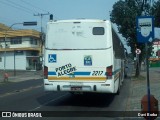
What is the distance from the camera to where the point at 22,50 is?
93062 millimetres

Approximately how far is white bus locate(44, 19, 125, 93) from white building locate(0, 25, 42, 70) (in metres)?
77.0

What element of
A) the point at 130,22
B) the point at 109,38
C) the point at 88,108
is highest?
the point at 130,22

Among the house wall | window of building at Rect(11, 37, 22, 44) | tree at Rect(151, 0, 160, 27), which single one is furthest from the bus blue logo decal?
window of building at Rect(11, 37, 22, 44)

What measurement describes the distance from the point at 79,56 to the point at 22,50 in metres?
78.4

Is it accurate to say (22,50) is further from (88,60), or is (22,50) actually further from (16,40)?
(88,60)

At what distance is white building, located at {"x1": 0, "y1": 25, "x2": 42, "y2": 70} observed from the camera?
A: 3676 inches

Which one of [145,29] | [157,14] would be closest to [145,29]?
[145,29]

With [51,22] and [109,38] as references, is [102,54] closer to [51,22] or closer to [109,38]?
[109,38]

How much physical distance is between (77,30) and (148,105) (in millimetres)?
6700

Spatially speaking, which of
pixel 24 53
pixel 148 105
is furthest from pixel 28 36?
pixel 148 105

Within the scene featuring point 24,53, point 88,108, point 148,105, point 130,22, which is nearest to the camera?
point 148,105

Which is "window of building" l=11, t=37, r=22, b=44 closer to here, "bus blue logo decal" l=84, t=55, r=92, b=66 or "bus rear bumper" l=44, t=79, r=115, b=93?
"bus rear bumper" l=44, t=79, r=115, b=93

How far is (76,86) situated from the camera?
1567cm

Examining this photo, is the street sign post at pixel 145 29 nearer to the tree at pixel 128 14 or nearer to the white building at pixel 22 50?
the tree at pixel 128 14
